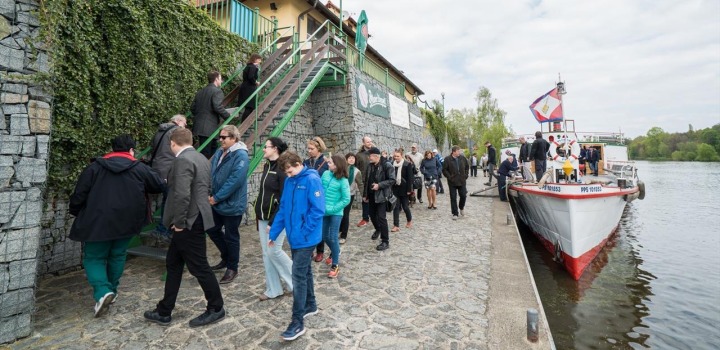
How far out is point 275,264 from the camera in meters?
3.88

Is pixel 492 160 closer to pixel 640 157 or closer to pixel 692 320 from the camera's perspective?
pixel 692 320

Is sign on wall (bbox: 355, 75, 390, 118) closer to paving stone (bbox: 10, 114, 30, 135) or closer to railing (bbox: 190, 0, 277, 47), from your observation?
railing (bbox: 190, 0, 277, 47)

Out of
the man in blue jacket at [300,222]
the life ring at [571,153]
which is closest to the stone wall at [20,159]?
the man in blue jacket at [300,222]

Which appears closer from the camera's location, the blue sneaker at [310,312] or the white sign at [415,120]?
the blue sneaker at [310,312]

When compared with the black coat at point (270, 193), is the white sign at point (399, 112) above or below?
above

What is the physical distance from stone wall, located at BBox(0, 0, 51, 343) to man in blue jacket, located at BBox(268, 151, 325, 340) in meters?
2.32

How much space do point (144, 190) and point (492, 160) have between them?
1541 centimetres

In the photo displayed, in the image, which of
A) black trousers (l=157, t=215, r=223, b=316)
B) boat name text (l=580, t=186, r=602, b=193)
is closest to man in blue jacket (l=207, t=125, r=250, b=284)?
black trousers (l=157, t=215, r=223, b=316)

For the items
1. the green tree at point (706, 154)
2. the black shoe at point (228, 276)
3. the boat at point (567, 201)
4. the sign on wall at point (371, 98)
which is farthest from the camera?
the green tree at point (706, 154)

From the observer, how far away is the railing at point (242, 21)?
8.85 meters

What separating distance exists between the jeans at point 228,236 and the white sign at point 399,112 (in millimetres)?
11697

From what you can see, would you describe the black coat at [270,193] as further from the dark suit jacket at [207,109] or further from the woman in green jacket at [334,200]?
the dark suit jacket at [207,109]

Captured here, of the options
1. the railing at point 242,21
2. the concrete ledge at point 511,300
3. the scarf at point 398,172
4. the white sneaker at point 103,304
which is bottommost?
the concrete ledge at point 511,300

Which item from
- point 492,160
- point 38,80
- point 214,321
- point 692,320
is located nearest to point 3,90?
point 38,80
